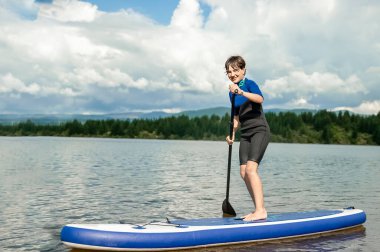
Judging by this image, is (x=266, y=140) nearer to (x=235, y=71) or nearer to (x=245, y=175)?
(x=245, y=175)

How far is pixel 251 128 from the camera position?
9.81 m

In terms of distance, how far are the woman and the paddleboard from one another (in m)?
0.47

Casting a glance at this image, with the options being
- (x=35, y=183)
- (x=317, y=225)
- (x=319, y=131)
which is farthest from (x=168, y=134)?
(x=317, y=225)

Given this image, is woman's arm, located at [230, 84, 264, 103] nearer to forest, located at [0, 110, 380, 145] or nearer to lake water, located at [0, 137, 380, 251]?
lake water, located at [0, 137, 380, 251]

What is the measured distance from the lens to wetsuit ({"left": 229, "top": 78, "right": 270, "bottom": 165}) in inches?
379

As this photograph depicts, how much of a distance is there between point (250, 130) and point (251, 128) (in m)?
0.05

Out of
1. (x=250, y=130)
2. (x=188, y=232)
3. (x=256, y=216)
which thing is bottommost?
(x=188, y=232)

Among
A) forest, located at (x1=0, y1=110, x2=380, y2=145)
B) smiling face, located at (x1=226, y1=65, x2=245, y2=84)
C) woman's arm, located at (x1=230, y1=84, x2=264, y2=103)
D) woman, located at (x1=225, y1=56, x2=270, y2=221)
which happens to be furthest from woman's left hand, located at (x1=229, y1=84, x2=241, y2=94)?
forest, located at (x1=0, y1=110, x2=380, y2=145)

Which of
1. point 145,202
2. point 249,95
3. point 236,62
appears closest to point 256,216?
point 249,95

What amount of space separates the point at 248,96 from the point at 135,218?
6.00m

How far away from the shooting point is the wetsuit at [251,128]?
963 centimetres

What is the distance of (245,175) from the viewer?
980cm

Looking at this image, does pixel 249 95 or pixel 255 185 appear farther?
pixel 255 185

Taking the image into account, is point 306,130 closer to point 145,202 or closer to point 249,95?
point 145,202
